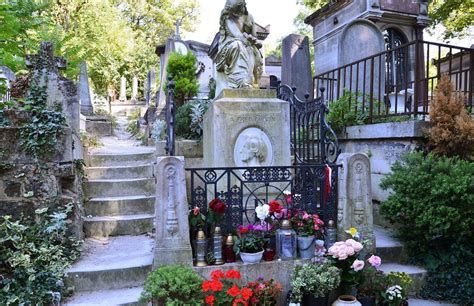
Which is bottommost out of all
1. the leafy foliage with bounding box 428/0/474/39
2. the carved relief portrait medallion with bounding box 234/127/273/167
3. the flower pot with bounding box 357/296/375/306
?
the flower pot with bounding box 357/296/375/306

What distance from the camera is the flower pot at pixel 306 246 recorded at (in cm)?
388

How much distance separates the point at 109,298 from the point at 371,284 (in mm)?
2683

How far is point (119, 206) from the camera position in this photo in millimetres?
5352

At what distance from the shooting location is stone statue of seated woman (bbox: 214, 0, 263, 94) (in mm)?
5406

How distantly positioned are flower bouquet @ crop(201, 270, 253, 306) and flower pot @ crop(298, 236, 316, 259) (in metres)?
0.82

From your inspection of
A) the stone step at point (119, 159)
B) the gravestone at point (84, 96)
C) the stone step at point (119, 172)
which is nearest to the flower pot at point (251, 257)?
the stone step at point (119, 172)

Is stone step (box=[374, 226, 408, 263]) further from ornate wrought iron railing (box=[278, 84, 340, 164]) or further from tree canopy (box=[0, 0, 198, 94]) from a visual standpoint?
tree canopy (box=[0, 0, 198, 94])

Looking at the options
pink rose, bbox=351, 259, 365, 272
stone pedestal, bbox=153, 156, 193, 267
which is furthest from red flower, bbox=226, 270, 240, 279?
pink rose, bbox=351, 259, 365, 272

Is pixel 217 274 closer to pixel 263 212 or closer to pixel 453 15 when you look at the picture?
pixel 263 212

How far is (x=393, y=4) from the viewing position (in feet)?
34.5

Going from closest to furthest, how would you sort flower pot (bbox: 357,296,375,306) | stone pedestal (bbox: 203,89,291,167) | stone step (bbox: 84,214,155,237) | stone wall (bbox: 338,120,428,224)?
flower pot (bbox: 357,296,375,306) → stone pedestal (bbox: 203,89,291,167) → stone step (bbox: 84,214,155,237) → stone wall (bbox: 338,120,428,224)

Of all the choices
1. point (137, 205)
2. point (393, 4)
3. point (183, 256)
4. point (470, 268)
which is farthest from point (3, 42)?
point (393, 4)

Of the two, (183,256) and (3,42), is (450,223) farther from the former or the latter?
(3,42)

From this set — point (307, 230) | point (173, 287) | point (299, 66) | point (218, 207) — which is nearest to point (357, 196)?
point (307, 230)
